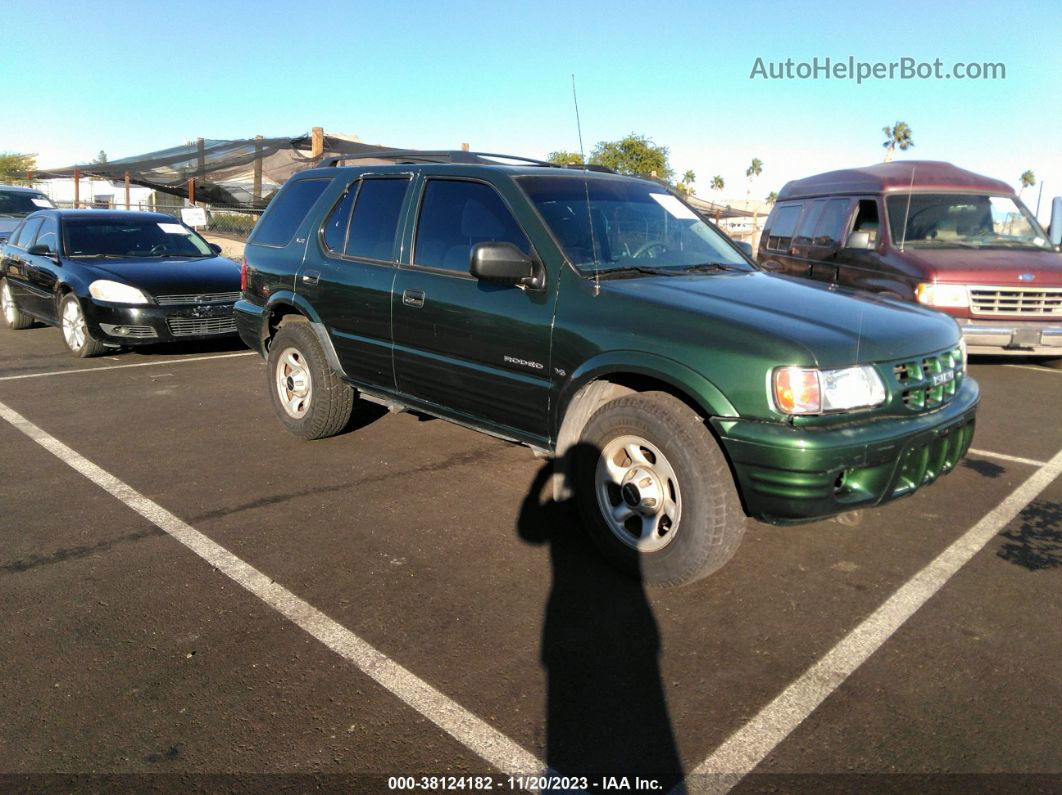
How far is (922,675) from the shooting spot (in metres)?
2.84

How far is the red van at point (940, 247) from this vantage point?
8016 millimetres

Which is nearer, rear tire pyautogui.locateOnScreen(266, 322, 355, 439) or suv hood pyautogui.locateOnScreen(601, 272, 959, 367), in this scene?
suv hood pyautogui.locateOnScreen(601, 272, 959, 367)

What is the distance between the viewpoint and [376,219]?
4875 mm

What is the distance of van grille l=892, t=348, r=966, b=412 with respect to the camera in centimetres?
341

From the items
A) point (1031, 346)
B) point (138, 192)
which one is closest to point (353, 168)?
point (1031, 346)

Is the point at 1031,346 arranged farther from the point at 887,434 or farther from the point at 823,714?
the point at 823,714

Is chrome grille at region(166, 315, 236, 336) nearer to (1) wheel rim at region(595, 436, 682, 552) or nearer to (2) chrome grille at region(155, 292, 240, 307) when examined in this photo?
(2) chrome grille at region(155, 292, 240, 307)

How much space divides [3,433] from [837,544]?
558 centimetres

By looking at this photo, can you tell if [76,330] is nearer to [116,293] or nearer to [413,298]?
[116,293]

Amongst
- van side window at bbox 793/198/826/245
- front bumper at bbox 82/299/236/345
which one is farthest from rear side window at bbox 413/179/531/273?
van side window at bbox 793/198/826/245

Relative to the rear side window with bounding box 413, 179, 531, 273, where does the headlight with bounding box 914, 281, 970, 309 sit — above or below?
below

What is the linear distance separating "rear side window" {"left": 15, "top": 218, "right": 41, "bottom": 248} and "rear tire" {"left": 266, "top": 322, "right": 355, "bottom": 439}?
233 inches

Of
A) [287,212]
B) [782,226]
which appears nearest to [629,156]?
[782,226]

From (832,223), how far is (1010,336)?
2.35 meters
